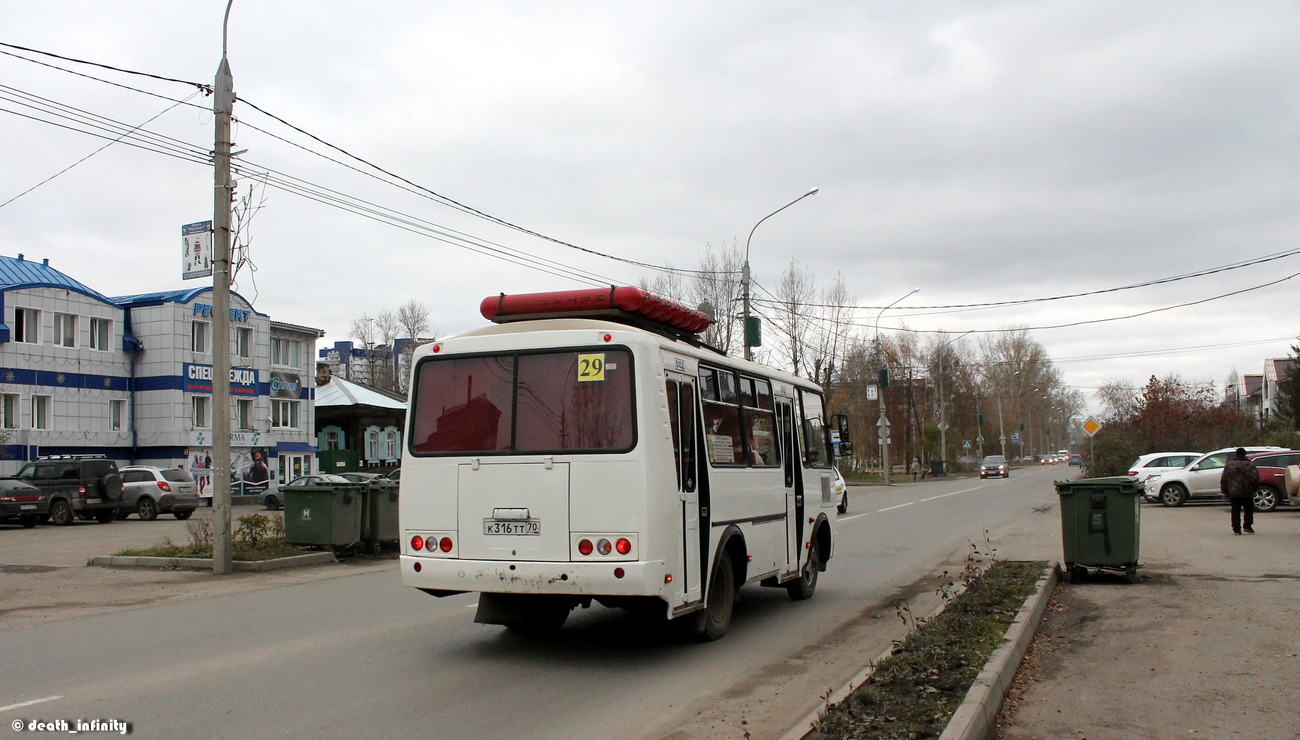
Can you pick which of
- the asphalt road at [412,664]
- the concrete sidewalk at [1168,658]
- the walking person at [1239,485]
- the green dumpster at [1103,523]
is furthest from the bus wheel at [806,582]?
the walking person at [1239,485]

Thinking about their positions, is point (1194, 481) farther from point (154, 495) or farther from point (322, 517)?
point (154, 495)

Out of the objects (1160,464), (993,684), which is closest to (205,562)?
(993,684)

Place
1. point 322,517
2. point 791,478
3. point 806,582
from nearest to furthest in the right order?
point 791,478
point 806,582
point 322,517

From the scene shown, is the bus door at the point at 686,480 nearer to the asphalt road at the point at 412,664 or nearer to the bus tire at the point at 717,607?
the bus tire at the point at 717,607

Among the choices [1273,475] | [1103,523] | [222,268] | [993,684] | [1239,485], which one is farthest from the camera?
[1273,475]

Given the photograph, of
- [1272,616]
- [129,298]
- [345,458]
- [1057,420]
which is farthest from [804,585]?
[1057,420]

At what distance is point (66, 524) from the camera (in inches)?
1130

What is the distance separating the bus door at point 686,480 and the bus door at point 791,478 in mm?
2641

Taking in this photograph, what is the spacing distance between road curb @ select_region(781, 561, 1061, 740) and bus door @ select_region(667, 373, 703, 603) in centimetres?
152

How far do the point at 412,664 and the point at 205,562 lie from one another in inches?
355

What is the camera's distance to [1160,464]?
32.9 meters

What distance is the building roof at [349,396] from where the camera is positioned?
5562 cm

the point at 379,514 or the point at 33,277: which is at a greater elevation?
the point at 33,277

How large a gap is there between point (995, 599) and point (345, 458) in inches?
1996
